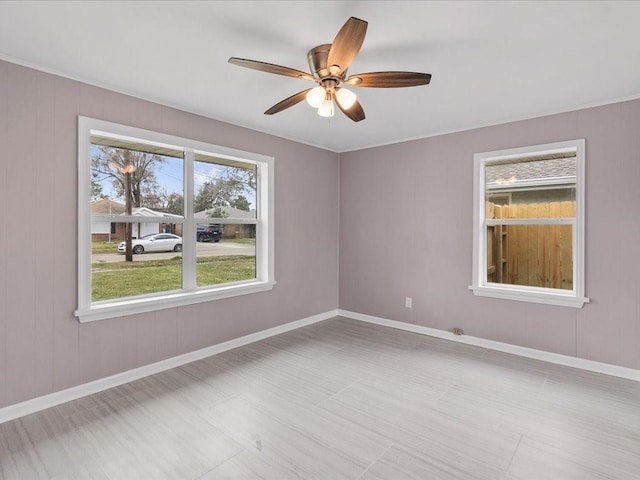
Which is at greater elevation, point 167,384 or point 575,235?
point 575,235

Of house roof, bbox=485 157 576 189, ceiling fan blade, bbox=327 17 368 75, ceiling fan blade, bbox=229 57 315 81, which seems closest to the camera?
ceiling fan blade, bbox=327 17 368 75

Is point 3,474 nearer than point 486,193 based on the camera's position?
Yes

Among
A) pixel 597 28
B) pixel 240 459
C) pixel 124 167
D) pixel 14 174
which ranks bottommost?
pixel 240 459

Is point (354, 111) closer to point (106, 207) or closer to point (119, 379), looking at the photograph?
point (106, 207)

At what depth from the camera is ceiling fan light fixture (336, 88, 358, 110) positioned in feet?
7.09

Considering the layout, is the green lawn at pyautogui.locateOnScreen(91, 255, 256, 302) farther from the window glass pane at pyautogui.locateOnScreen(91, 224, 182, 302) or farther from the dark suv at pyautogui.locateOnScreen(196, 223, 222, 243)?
the dark suv at pyautogui.locateOnScreen(196, 223, 222, 243)

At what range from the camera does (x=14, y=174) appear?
2.38 metres

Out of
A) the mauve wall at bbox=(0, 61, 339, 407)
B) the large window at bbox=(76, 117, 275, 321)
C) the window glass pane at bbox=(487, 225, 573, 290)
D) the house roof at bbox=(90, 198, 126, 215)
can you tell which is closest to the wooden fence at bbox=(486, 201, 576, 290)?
the window glass pane at bbox=(487, 225, 573, 290)

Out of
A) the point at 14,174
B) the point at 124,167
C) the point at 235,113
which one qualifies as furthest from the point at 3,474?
the point at 235,113

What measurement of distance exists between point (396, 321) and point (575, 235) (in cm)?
218

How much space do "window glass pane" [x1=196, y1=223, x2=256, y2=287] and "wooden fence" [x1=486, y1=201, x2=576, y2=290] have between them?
273 centimetres

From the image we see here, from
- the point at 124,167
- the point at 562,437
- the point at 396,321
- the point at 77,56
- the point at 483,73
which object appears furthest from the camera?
the point at 396,321

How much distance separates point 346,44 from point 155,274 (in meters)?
2.65

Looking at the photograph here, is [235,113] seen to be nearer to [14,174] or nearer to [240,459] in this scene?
[14,174]
